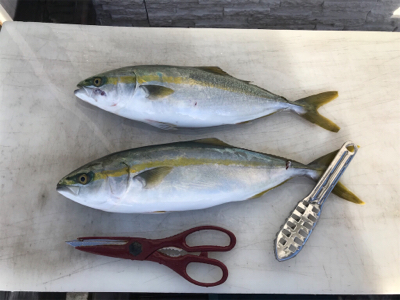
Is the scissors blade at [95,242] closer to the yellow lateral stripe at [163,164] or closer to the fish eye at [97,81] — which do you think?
the yellow lateral stripe at [163,164]

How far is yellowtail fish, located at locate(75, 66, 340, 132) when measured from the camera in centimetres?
178

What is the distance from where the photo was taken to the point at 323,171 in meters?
1.82

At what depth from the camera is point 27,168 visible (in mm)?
1892

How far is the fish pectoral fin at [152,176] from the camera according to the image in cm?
159

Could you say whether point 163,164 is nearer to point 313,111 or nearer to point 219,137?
point 219,137

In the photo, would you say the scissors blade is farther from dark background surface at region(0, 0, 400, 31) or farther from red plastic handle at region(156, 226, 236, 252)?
dark background surface at region(0, 0, 400, 31)

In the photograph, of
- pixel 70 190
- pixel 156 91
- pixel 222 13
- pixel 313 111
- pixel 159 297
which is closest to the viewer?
pixel 70 190

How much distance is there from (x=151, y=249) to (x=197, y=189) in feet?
1.42

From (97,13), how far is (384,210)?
Answer: 3029 millimetres

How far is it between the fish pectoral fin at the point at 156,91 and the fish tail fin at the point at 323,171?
1044mm

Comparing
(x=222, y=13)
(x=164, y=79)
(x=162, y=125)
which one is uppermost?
(x=222, y=13)

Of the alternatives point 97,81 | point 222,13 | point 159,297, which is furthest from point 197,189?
point 222,13

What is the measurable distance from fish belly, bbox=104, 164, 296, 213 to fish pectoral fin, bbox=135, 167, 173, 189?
21 millimetres

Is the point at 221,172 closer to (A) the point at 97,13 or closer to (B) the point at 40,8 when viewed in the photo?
(A) the point at 97,13
